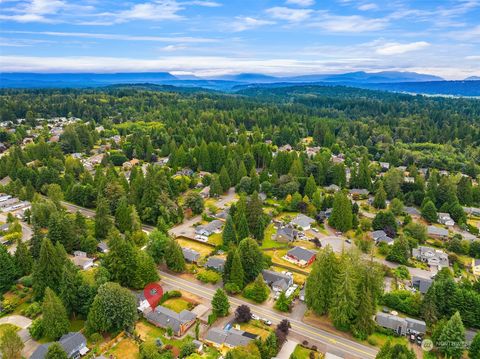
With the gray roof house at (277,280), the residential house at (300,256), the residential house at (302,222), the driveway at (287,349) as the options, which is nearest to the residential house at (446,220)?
the residential house at (302,222)

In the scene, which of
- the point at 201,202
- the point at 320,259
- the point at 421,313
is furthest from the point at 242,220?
the point at 421,313

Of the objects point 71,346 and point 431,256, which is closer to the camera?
point 71,346

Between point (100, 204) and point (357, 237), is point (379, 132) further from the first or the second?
point (100, 204)

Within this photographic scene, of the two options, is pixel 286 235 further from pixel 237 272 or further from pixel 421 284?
pixel 421 284

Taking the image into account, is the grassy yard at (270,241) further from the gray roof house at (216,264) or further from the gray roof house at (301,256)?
the gray roof house at (216,264)

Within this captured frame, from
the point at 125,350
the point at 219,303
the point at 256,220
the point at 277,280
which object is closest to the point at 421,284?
the point at 277,280

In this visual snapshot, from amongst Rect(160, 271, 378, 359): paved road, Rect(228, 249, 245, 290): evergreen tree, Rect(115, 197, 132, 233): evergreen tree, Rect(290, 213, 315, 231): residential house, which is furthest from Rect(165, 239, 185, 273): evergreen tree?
Rect(290, 213, 315, 231): residential house
